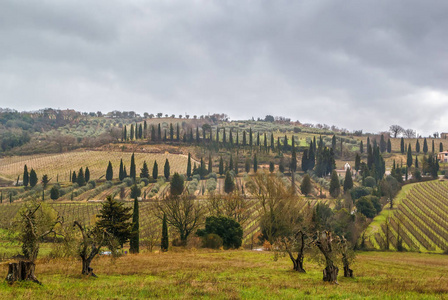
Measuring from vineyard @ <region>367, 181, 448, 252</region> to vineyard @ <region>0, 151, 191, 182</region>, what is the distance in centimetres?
7236

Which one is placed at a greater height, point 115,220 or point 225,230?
point 115,220

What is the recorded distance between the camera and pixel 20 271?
15.7 m

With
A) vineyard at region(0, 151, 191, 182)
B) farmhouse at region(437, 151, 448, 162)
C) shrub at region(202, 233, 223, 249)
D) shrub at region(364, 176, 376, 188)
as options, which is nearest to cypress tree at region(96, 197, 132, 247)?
shrub at region(202, 233, 223, 249)

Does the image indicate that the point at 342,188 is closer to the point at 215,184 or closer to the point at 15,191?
the point at 215,184

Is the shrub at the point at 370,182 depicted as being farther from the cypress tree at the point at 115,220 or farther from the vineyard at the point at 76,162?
the cypress tree at the point at 115,220

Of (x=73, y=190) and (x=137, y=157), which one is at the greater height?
(x=137, y=157)

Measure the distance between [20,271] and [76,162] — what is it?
13367cm

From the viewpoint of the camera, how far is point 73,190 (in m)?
101

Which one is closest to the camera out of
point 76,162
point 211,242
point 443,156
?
point 211,242

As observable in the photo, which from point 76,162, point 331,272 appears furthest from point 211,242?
point 76,162

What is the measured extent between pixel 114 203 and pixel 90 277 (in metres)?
18.0

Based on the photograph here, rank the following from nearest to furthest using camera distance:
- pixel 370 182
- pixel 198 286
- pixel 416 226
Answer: pixel 198 286 < pixel 416 226 < pixel 370 182

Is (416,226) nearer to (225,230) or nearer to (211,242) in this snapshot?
(225,230)

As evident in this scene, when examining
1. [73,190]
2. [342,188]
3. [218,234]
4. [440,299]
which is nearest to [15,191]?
[73,190]
